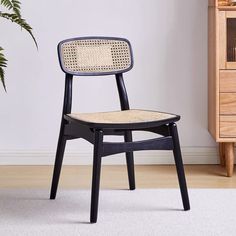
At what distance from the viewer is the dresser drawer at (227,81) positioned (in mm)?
2967

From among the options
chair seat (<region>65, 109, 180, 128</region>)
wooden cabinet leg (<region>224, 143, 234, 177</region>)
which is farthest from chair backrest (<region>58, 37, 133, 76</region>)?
wooden cabinet leg (<region>224, 143, 234, 177</region>)

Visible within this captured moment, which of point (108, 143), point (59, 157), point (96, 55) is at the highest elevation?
point (96, 55)

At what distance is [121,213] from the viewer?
2346 mm

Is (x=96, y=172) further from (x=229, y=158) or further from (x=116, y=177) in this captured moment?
(x=229, y=158)

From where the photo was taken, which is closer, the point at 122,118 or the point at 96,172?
the point at 96,172

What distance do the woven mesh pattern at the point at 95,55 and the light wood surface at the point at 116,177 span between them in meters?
0.61

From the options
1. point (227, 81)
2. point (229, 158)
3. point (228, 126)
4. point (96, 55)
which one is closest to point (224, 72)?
point (227, 81)

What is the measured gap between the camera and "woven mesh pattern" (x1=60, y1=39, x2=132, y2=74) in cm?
265

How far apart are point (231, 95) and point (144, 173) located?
2.17ft

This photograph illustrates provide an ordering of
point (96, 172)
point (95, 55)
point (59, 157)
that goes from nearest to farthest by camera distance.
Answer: point (96, 172), point (59, 157), point (95, 55)

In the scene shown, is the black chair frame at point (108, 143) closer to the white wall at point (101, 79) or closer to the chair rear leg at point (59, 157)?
the chair rear leg at point (59, 157)

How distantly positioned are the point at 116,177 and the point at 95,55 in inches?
28.7

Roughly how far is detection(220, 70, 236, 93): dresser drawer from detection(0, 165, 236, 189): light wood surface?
49 cm

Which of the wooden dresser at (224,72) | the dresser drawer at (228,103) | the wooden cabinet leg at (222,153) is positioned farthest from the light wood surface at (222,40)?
the wooden cabinet leg at (222,153)
